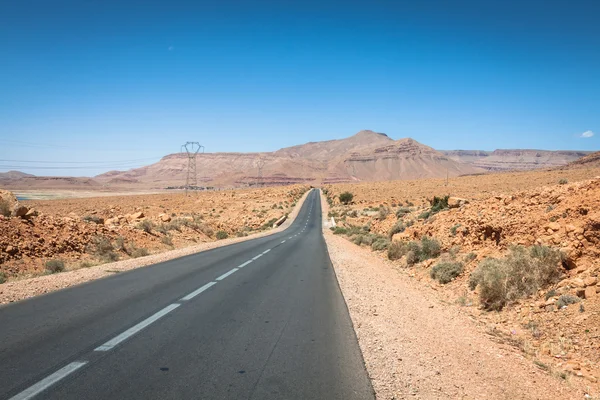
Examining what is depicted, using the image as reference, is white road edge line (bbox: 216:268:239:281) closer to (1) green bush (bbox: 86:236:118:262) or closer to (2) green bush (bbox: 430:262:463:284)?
(2) green bush (bbox: 430:262:463:284)

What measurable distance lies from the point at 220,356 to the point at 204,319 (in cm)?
181

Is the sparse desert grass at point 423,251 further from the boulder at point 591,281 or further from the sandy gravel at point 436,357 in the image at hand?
the boulder at point 591,281

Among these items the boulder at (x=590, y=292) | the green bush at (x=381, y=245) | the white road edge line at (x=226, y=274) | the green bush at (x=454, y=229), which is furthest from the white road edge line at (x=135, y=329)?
the green bush at (x=381, y=245)

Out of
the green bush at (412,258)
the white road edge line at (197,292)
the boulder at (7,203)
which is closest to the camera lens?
the white road edge line at (197,292)

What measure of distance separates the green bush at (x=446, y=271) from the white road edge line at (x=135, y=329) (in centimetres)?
852

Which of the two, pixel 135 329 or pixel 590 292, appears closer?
pixel 135 329

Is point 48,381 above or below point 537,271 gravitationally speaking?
above

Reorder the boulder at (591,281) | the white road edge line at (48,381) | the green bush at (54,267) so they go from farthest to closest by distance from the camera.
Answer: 1. the green bush at (54,267)
2. the boulder at (591,281)
3. the white road edge line at (48,381)

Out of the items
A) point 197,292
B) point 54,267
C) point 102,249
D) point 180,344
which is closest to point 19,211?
point 102,249

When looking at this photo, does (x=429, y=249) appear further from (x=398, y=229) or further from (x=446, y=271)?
(x=398, y=229)

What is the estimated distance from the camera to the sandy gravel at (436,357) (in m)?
4.81

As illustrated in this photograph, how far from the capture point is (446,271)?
12844mm

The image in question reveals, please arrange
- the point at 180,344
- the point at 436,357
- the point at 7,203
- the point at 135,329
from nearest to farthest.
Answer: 1. the point at 180,344
2. the point at 436,357
3. the point at 135,329
4. the point at 7,203

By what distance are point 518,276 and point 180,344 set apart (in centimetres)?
783
